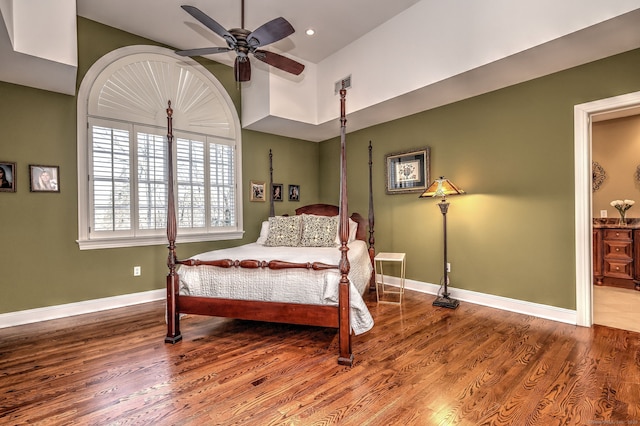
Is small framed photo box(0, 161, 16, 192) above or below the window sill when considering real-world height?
above

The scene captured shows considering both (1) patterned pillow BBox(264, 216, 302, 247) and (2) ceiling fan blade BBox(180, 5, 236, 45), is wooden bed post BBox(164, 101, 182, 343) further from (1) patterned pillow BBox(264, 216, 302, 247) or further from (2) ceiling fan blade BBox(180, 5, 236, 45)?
(1) patterned pillow BBox(264, 216, 302, 247)

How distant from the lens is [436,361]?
2377mm

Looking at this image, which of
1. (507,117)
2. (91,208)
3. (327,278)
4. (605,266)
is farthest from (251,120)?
(605,266)

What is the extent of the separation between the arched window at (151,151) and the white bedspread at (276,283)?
1102 mm

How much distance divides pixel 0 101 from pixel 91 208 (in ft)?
4.37

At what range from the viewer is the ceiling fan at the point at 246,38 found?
2359mm

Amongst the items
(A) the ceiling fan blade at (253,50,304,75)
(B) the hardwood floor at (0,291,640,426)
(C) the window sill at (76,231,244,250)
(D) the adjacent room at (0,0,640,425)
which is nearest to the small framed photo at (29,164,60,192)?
(D) the adjacent room at (0,0,640,425)

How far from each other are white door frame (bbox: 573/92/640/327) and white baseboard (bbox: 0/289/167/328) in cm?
489

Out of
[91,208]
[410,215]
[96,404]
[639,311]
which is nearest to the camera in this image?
[96,404]

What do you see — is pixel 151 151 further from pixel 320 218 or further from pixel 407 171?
pixel 407 171

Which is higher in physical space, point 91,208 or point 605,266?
point 91,208

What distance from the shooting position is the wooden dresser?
4.35 m

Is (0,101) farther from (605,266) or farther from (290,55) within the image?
(605,266)

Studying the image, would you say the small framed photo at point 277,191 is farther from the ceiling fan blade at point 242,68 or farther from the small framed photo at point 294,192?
the ceiling fan blade at point 242,68
